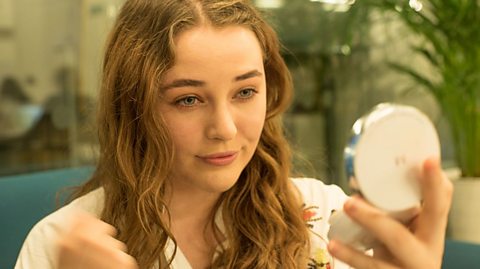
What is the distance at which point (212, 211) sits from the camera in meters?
1.15

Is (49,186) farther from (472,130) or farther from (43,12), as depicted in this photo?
(472,130)

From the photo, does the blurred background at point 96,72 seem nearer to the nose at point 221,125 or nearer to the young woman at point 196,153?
the young woman at point 196,153

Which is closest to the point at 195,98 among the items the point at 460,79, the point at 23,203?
the point at 23,203

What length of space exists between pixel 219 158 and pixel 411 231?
16.2 inches

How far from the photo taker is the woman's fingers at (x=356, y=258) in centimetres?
60

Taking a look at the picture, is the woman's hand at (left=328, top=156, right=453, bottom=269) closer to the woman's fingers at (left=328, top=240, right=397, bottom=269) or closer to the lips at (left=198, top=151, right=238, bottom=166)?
the woman's fingers at (left=328, top=240, right=397, bottom=269)

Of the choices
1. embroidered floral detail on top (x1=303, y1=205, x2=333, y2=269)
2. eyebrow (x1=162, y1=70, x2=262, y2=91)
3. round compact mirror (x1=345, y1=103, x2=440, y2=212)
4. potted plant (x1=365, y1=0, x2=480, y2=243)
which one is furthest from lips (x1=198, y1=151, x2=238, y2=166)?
potted plant (x1=365, y1=0, x2=480, y2=243)

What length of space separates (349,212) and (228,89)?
0.41 metres

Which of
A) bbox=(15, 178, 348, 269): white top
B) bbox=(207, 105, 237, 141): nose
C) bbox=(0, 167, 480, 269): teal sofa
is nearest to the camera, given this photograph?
bbox=(207, 105, 237, 141): nose

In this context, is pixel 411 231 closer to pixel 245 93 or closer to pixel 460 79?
pixel 245 93

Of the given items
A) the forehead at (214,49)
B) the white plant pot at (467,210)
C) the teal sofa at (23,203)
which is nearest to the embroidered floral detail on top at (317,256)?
the forehead at (214,49)

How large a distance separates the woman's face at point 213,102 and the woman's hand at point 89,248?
1.11 ft

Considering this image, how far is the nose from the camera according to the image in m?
0.92

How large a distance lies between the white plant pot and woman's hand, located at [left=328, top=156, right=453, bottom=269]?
156cm
